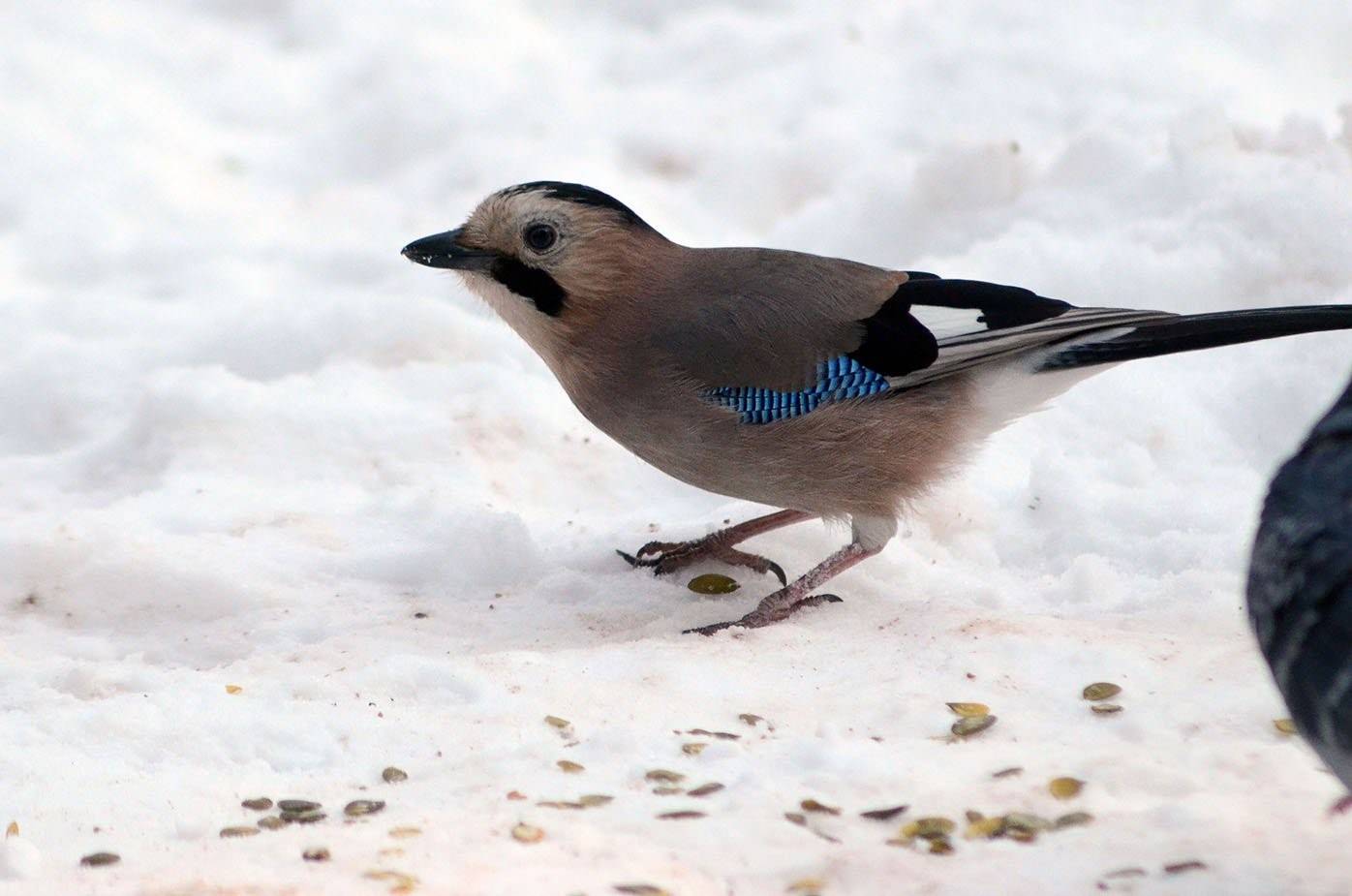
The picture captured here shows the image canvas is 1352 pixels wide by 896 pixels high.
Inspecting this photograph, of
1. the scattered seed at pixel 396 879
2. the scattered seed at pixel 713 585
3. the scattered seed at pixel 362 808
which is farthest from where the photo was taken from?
the scattered seed at pixel 713 585

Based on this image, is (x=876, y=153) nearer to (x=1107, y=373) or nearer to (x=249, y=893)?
(x=1107, y=373)

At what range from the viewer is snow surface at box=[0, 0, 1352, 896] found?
325cm

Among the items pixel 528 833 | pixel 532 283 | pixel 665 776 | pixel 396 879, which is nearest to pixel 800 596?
pixel 532 283

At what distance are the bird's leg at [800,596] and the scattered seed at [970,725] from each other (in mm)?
932

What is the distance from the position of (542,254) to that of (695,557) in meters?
0.93

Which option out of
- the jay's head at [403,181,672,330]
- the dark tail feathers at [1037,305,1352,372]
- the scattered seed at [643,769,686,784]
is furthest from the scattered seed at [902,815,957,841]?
the jay's head at [403,181,672,330]

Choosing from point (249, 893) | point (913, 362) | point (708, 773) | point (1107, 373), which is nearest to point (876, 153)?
point (1107, 373)

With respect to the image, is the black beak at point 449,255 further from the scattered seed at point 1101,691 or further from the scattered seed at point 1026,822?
the scattered seed at point 1026,822

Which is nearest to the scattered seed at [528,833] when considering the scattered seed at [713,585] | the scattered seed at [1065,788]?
the scattered seed at [1065,788]

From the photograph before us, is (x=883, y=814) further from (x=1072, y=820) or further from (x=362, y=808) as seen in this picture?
(x=362, y=808)

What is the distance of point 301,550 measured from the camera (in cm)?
506

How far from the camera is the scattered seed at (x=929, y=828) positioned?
310 centimetres

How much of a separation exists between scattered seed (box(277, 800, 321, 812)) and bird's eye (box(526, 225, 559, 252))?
74.4 inches

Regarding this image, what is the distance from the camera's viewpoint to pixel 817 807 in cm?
321
